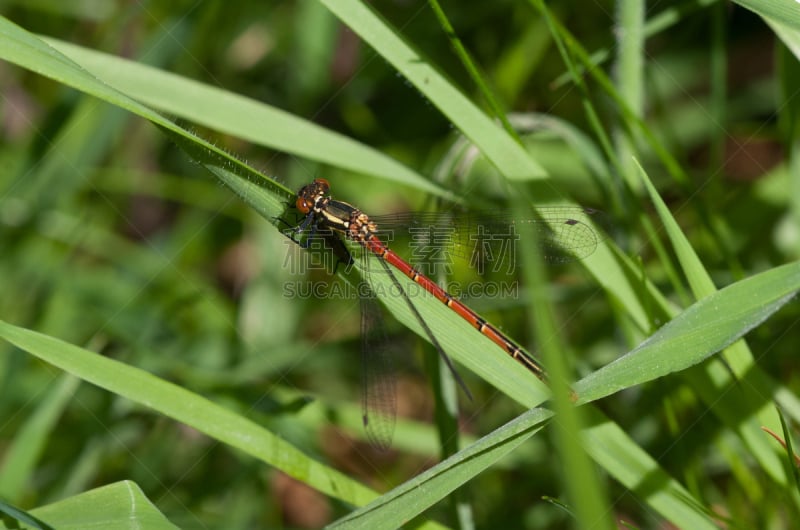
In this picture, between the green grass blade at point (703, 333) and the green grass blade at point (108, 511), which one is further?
the green grass blade at point (108, 511)

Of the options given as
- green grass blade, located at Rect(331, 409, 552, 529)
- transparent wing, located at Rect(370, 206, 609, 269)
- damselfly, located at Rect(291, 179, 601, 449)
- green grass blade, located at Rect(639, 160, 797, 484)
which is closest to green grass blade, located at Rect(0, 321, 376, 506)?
green grass blade, located at Rect(331, 409, 552, 529)

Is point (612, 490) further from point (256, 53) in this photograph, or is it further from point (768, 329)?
point (256, 53)

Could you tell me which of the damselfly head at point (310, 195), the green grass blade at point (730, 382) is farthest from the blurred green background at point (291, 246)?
the damselfly head at point (310, 195)

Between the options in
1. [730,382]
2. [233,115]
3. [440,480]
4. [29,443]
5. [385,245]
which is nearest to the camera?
[440,480]

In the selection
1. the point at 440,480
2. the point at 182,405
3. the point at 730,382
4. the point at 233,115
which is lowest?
the point at 440,480

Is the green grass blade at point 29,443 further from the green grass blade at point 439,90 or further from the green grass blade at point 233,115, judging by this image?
the green grass blade at point 439,90

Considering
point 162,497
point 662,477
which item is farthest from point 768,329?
point 162,497

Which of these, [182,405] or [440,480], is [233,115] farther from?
[440,480]

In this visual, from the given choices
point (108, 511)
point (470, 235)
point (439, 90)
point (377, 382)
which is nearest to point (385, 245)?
point (470, 235)

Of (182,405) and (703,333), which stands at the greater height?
(182,405)

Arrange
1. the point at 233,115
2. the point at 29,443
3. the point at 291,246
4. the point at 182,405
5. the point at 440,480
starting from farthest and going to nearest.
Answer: the point at 291,246 < the point at 29,443 < the point at 233,115 < the point at 182,405 < the point at 440,480
